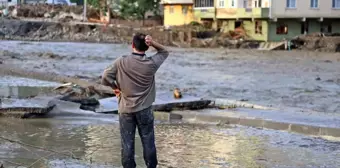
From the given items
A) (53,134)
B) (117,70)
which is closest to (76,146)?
(53,134)

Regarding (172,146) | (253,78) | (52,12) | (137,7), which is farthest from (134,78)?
(52,12)

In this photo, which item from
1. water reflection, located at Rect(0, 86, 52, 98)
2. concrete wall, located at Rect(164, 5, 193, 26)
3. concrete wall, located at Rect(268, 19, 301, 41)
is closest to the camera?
water reflection, located at Rect(0, 86, 52, 98)

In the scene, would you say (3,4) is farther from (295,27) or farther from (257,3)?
(295,27)

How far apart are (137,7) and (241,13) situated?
20.3 m

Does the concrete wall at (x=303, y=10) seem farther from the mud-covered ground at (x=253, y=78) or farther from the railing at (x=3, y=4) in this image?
the railing at (x=3, y=4)

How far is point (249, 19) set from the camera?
66.8 meters

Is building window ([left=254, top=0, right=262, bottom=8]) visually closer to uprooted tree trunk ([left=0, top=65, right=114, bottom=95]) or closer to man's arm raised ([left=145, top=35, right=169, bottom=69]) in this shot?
uprooted tree trunk ([left=0, top=65, right=114, bottom=95])

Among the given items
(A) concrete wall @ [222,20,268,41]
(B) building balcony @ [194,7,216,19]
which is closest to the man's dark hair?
(A) concrete wall @ [222,20,268,41]

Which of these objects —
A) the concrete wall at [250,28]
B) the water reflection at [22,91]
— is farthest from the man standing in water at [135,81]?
the concrete wall at [250,28]

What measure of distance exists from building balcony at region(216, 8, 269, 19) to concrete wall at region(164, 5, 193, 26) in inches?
330

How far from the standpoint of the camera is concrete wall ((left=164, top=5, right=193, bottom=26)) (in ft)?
257

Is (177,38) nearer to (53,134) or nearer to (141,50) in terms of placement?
(53,134)

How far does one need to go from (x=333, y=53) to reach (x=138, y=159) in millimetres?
50003

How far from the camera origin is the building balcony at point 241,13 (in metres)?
63.2
